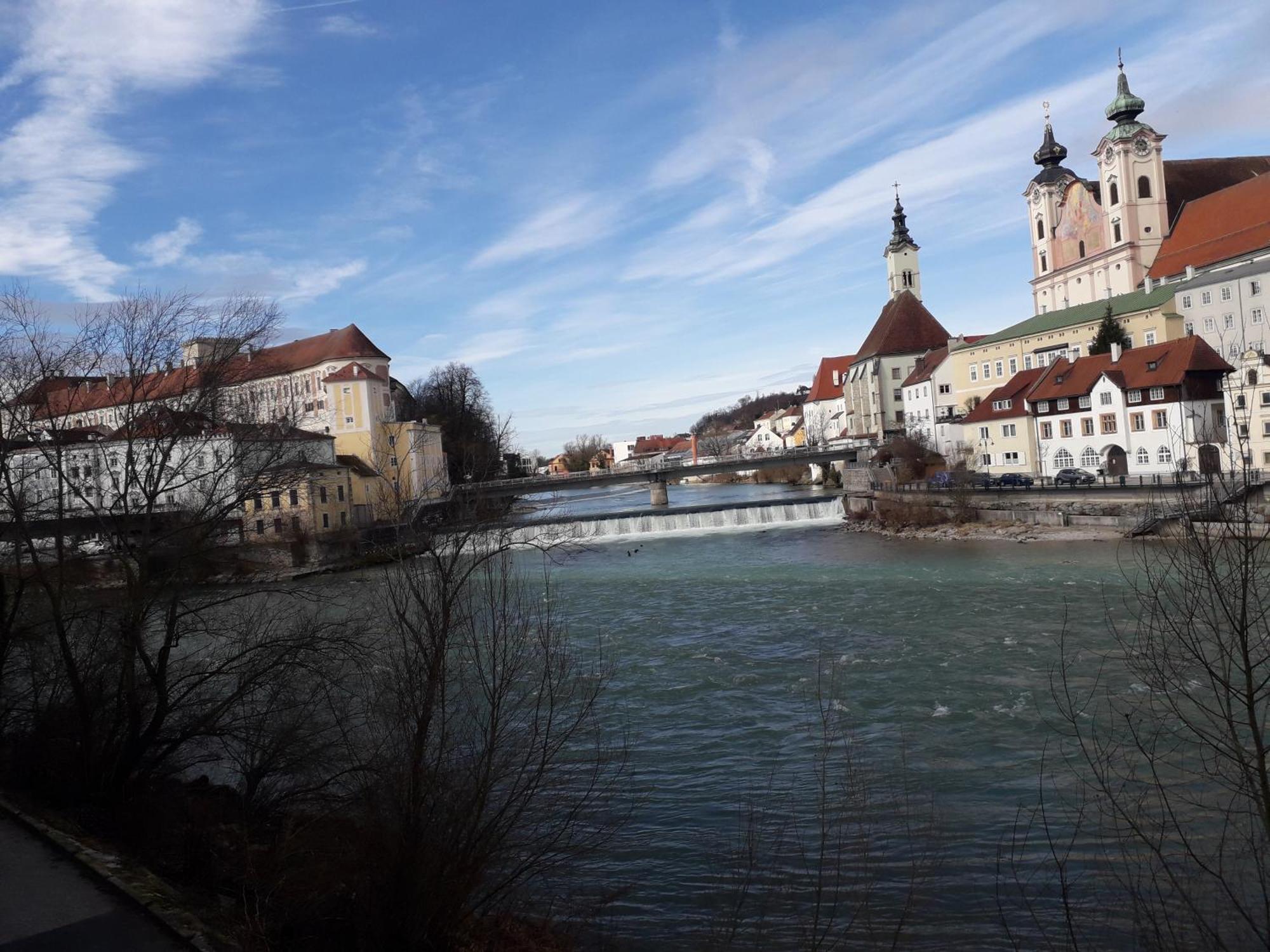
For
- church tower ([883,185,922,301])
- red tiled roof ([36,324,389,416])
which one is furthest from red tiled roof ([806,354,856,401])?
red tiled roof ([36,324,389,416])

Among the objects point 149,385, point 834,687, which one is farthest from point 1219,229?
point 149,385

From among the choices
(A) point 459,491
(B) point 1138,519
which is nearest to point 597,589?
(B) point 1138,519

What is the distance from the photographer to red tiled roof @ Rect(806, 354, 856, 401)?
90875mm

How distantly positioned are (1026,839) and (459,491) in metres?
6.11

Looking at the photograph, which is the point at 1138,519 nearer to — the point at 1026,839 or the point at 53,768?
the point at 1026,839

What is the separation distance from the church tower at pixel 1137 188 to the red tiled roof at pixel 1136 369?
20861 millimetres

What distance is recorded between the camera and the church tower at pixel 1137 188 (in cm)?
6100

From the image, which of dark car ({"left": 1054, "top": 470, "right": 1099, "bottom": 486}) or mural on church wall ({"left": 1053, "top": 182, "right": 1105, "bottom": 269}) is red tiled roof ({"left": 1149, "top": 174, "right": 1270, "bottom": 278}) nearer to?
mural on church wall ({"left": 1053, "top": 182, "right": 1105, "bottom": 269})

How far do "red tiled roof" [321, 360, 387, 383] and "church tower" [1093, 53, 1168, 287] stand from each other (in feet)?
157

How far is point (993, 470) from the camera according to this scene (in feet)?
160

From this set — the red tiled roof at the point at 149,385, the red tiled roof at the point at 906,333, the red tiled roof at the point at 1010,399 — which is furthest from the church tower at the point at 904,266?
the red tiled roof at the point at 149,385

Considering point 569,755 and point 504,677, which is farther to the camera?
point 569,755

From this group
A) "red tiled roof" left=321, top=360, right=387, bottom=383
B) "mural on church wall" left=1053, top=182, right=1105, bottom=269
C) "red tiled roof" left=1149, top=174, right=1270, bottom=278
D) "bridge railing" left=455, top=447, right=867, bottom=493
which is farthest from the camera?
"mural on church wall" left=1053, top=182, right=1105, bottom=269

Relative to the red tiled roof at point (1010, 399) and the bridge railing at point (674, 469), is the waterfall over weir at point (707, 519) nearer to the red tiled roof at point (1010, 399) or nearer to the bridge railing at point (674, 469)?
the bridge railing at point (674, 469)
